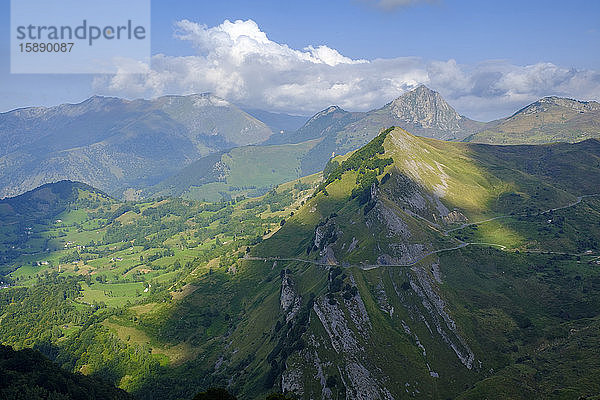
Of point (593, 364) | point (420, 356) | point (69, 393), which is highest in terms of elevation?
point (593, 364)

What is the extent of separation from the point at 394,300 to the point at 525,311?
63.1 m

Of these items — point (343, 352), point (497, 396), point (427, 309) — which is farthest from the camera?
point (427, 309)

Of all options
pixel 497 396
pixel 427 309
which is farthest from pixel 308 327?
pixel 497 396

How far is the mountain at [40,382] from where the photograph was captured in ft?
456

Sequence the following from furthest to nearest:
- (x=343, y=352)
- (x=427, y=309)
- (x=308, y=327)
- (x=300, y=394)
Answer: (x=427, y=309)
(x=308, y=327)
(x=343, y=352)
(x=300, y=394)

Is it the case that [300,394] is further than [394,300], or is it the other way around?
[394,300]

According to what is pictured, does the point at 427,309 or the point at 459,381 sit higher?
the point at 427,309

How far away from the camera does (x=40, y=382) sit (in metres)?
147

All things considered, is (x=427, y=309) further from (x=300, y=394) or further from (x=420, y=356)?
(x=300, y=394)

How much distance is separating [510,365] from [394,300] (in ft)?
167

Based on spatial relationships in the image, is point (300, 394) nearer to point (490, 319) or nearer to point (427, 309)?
point (427, 309)

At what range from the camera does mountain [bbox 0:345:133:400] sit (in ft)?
456

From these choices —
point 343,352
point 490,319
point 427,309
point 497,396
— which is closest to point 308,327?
point 343,352

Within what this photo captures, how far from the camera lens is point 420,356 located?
16275 cm
